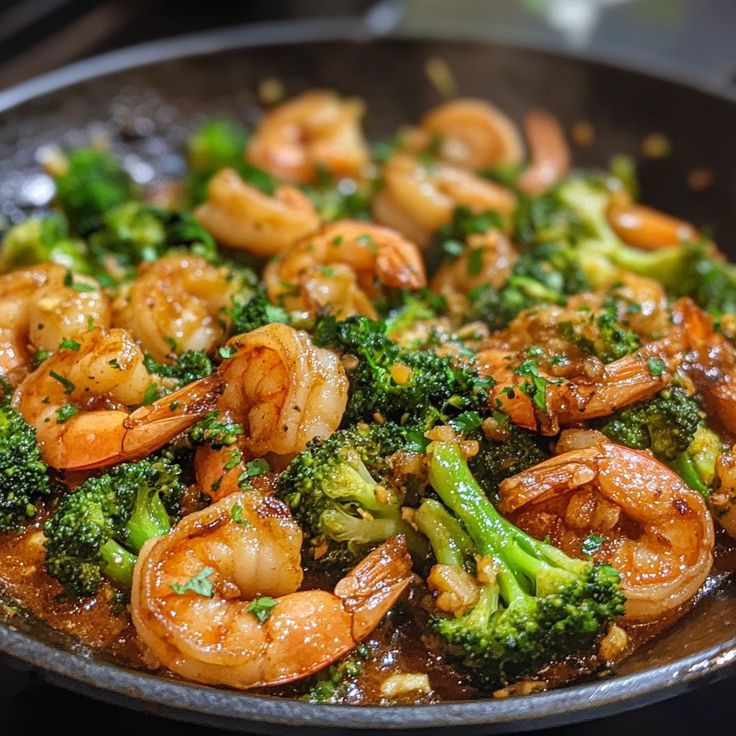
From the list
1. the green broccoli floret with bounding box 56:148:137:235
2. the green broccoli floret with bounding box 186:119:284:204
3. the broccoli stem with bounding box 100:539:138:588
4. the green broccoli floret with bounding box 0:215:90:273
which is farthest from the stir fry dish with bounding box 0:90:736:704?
the green broccoli floret with bounding box 186:119:284:204

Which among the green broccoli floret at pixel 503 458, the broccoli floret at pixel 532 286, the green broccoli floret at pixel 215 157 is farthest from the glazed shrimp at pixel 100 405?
the green broccoli floret at pixel 215 157

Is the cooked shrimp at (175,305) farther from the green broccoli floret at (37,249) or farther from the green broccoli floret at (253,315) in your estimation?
the green broccoli floret at (37,249)

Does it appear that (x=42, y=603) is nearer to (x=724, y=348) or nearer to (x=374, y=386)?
(x=374, y=386)

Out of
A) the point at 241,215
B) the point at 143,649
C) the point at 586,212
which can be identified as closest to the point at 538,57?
the point at 586,212

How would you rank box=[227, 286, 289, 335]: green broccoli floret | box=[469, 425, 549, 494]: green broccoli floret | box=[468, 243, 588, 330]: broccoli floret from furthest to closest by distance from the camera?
box=[468, 243, 588, 330]: broccoli floret < box=[227, 286, 289, 335]: green broccoli floret < box=[469, 425, 549, 494]: green broccoli floret

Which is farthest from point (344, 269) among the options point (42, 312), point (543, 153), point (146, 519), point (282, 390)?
point (543, 153)

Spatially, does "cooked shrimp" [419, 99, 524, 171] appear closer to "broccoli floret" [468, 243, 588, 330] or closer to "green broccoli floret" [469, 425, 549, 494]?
"broccoli floret" [468, 243, 588, 330]
